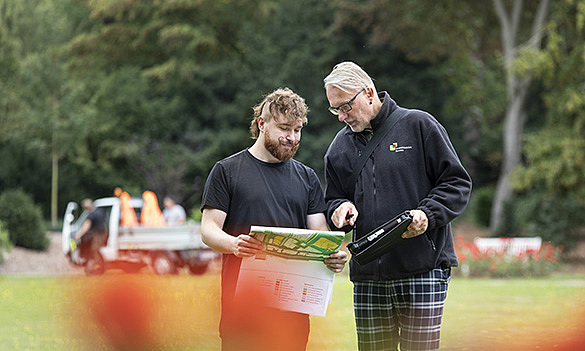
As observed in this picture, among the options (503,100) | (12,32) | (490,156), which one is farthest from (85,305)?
(490,156)

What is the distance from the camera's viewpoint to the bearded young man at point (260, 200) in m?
3.60

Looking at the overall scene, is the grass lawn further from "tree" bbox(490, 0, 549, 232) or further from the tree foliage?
the tree foliage

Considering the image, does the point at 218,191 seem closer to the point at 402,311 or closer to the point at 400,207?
the point at 400,207

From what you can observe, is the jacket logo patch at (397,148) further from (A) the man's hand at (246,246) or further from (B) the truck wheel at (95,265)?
(B) the truck wheel at (95,265)

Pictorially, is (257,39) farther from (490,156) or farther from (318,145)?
(490,156)

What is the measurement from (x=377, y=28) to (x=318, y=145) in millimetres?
5108

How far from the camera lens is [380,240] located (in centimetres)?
343

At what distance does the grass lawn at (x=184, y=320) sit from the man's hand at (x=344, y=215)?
414 cm

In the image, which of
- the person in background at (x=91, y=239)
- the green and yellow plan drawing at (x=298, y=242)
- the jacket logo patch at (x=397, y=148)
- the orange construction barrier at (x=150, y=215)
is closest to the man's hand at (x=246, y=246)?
the green and yellow plan drawing at (x=298, y=242)

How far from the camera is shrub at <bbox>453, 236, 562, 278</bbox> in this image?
17.3 metres

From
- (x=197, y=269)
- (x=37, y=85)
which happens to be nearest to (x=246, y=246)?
(x=197, y=269)

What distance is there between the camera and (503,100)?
2895 cm

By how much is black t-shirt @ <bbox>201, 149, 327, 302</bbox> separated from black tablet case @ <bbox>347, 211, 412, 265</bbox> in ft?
1.23

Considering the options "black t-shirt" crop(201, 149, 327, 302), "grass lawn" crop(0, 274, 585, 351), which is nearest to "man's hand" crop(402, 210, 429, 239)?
"black t-shirt" crop(201, 149, 327, 302)
